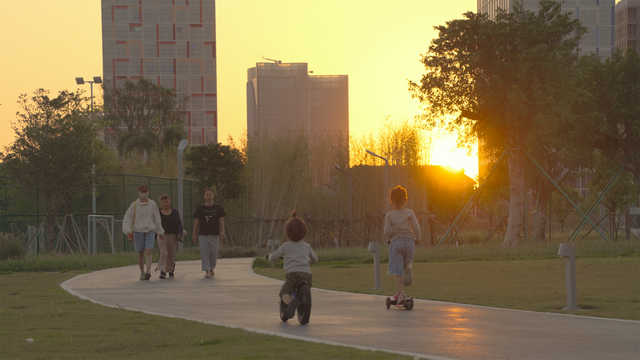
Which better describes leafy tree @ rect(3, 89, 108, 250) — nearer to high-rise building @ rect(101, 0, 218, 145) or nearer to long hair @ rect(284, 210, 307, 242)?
long hair @ rect(284, 210, 307, 242)

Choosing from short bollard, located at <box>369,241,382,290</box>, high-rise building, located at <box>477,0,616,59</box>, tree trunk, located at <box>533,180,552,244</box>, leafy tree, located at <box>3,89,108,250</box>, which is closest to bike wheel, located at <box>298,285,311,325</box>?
short bollard, located at <box>369,241,382,290</box>

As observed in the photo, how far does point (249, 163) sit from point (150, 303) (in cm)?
2791

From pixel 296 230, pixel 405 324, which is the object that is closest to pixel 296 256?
pixel 296 230

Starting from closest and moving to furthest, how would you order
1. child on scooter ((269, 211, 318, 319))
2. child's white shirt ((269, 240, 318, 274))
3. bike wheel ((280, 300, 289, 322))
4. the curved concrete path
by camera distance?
1. the curved concrete path
2. bike wheel ((280, 300, 289, 322))
3. child on scooter ((269, 211, 318, 319))
4. child's white shirt ((269, 240, 318, 274))

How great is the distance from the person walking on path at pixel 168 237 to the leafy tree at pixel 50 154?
1029 centimetres

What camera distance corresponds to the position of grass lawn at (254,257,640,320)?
8.94m

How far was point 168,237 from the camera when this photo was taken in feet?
48.9

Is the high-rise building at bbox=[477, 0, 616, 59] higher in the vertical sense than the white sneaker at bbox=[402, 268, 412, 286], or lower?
higher

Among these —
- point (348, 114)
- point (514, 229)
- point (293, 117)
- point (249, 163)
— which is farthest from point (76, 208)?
point (348, 114)

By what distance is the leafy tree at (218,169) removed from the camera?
36.3 m

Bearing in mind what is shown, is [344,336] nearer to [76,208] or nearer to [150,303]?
[150,303]

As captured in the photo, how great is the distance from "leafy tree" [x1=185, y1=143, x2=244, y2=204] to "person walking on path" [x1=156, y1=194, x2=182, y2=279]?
2106 cm

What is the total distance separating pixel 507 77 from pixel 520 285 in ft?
60.1

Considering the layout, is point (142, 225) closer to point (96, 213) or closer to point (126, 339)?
point (126, 339)
